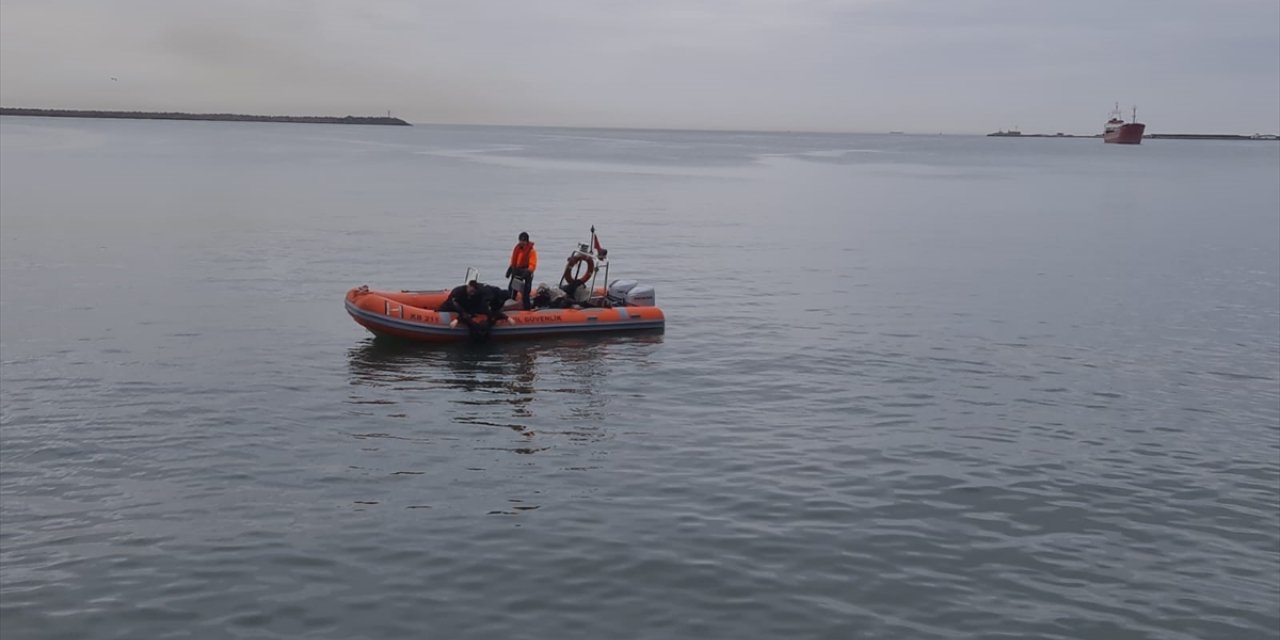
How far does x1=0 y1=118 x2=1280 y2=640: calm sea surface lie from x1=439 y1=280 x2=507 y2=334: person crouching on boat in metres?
0.52

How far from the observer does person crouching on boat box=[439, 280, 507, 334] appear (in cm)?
2111

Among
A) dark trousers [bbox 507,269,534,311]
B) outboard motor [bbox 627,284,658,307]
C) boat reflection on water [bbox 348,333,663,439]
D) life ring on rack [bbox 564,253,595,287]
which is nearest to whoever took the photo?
boat reflection on water [bbox 348,333,663,439]

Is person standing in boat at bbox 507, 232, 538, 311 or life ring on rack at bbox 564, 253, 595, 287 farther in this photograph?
life ring on rack at bbox 564, 253, 595, 287

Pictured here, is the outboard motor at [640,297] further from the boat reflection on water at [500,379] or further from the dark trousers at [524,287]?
the dark trousers at [524,287]

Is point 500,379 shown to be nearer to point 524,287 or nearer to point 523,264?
point 523,264

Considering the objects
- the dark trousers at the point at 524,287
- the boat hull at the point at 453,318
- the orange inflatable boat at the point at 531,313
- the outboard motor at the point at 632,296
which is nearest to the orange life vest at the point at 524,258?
the dark trousers at the point at 524,287

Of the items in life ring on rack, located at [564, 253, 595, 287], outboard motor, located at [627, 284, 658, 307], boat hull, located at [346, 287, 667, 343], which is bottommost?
boat hull, located at [346, 287, 667, 343]

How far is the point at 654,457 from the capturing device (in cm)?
1458

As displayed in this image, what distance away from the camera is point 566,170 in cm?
9438

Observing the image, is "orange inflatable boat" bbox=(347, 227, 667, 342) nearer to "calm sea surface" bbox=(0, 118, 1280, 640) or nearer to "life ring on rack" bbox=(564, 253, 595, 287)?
"life ring on rack" bbox=(564, 253, 595, 287)

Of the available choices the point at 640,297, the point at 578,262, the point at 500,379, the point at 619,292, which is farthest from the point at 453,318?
the point at 640,297

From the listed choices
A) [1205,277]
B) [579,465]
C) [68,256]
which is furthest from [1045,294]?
[68,256]

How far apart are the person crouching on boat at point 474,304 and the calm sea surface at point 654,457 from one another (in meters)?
0.52

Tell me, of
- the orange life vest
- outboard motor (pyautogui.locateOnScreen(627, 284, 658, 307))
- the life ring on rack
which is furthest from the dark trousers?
outboard motor (pyautogui.locateOnScreen(627, 284, 658, 307))
